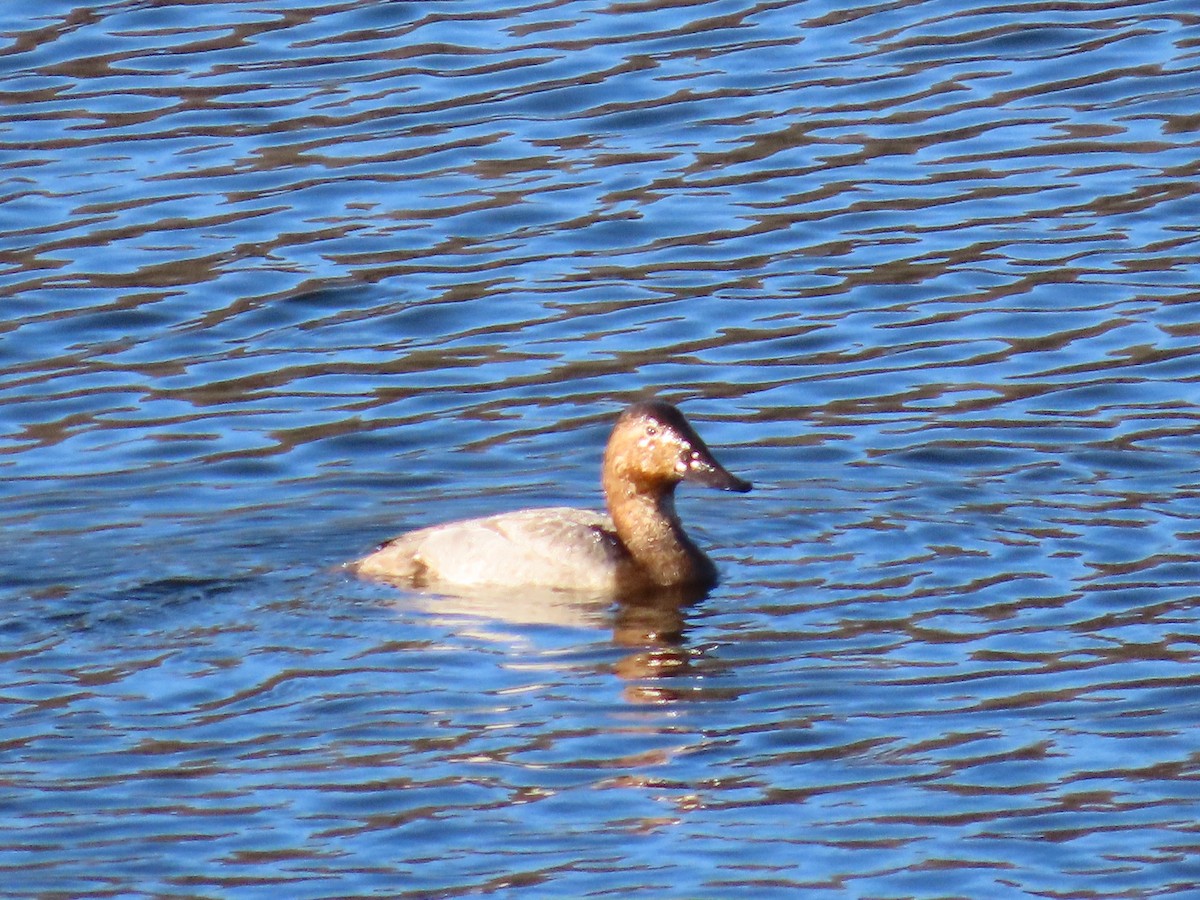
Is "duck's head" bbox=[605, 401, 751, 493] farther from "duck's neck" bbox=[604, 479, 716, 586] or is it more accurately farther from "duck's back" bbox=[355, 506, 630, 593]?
"duck's back" bbox=[355, 506, 630, 593]

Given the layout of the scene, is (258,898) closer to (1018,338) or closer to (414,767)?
(414,767)

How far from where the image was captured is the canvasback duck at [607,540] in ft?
38.2

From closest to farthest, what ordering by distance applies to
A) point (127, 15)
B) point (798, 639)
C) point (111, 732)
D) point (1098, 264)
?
point (111, 732)
point (798, 639)
point (1098, 264)
point (127, 15)

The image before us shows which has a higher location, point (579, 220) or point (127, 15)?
point (127, 15)

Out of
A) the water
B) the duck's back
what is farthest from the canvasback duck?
the water

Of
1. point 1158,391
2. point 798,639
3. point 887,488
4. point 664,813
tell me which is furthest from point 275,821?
point 1158,391

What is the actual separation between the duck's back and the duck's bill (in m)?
0.49

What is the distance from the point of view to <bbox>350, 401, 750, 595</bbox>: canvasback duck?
11.6m

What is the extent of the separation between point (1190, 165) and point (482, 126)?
→ 13.7ft

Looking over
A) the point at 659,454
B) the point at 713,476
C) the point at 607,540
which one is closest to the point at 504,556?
the point at 607,540

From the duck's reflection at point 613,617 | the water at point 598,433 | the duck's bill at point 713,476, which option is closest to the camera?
the water at point 598,433

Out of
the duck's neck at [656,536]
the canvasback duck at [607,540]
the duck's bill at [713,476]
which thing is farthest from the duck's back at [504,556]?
the duck's bill at [713,476]

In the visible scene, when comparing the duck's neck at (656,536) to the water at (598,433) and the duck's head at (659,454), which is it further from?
the water at (598,433)

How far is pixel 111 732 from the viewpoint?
9695 mm
